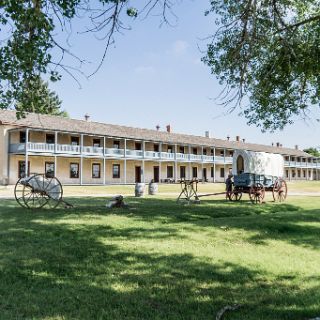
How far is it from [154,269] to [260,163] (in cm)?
1710

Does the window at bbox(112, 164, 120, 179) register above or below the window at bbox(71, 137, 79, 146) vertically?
below

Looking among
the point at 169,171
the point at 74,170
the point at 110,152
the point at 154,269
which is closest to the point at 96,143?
the point at 110,152

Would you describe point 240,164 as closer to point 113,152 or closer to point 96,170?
point 113,152

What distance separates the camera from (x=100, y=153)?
43875mm

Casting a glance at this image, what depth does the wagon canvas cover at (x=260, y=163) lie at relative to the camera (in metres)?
22.0

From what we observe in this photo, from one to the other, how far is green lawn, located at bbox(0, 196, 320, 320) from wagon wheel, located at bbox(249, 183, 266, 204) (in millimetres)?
8580

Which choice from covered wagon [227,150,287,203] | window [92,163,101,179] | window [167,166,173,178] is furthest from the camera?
window [167,166,173,178]

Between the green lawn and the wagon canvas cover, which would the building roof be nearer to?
the wagon canvas cover

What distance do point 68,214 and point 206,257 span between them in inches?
230

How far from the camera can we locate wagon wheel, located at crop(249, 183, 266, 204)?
19.9 m

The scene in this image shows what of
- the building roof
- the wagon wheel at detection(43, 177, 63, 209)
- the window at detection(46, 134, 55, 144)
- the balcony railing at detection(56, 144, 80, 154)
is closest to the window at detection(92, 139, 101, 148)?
the building roof

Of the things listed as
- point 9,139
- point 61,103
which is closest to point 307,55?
point 9,139

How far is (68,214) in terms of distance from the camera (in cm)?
1205

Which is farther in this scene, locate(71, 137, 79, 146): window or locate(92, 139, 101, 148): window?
locate(92, 139, 101, 148): window
